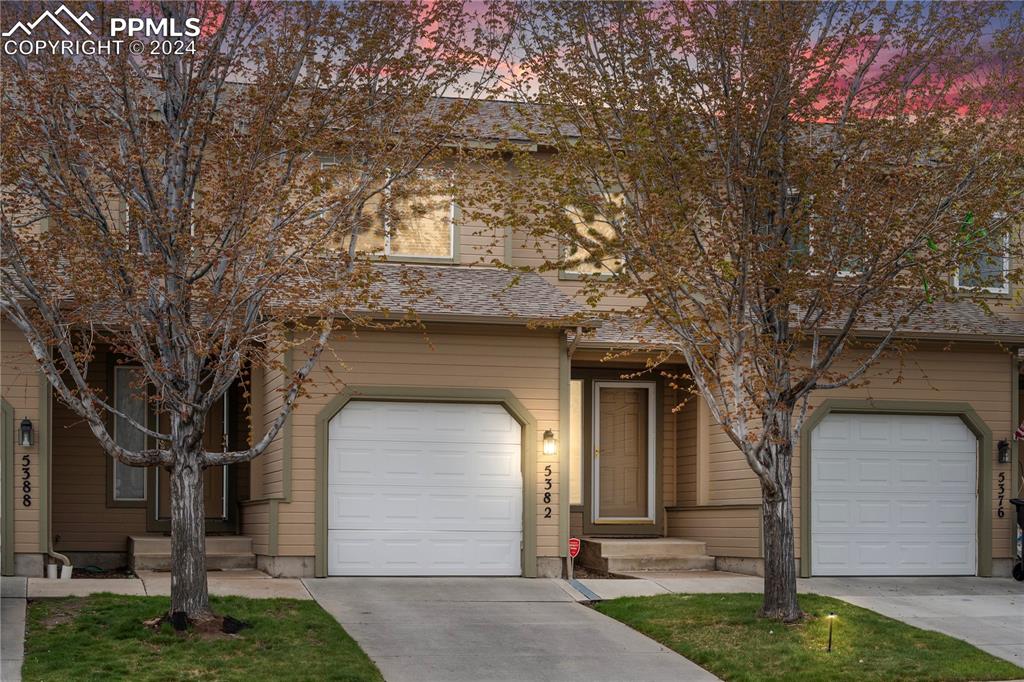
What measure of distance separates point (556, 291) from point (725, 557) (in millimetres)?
4323

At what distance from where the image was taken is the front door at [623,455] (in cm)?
1895

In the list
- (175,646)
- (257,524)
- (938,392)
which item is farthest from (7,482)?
(938,392)

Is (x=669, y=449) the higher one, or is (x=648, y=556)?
(x=669, y=449)

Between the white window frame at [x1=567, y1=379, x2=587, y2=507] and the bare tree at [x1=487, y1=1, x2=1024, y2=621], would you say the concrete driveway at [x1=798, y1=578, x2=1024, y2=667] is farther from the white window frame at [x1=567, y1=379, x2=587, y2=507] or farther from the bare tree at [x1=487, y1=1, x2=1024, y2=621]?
the white window frame at [x1=567, y1=379, x2=587, y2=507]

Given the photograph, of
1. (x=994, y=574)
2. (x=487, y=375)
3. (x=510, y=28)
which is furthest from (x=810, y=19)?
(x=994, y=574)

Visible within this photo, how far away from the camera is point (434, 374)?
52.3 feet

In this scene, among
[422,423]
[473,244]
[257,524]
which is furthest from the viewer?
[473,244]

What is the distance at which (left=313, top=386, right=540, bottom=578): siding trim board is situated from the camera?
1542 centimetres

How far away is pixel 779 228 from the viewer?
13.1m

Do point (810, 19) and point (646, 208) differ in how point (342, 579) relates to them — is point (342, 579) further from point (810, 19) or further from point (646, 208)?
point (810, 19)

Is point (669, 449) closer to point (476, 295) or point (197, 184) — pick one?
point (476, 295)

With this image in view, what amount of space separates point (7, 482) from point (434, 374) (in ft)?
17.0

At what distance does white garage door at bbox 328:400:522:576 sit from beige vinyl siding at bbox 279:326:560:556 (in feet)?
1.01

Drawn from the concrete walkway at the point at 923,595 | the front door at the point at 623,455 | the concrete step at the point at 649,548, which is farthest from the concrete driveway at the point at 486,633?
the front door at the point at 623,455
